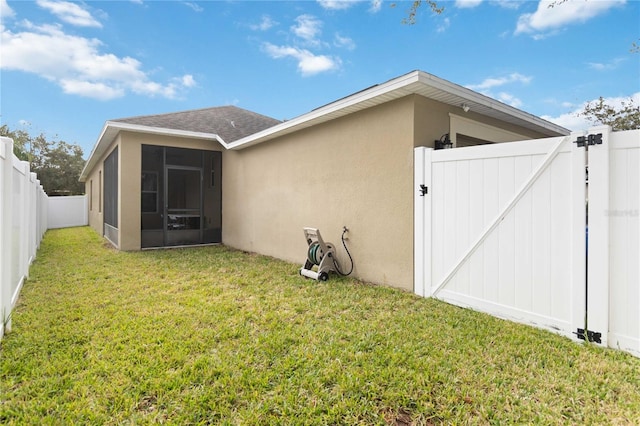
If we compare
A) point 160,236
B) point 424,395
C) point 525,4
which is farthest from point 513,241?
point 160,236

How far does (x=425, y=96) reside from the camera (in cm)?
456

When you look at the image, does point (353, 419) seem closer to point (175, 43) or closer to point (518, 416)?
point (518, 416)

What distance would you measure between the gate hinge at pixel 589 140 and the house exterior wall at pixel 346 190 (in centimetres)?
188

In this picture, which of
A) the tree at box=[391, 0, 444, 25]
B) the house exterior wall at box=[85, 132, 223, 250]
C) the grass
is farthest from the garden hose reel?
the house exterior wall at box=[85, 132, 223, 250]

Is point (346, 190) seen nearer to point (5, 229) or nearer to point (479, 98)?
point (479, 98)

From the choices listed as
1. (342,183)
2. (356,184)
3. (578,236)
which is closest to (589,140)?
(578,236)

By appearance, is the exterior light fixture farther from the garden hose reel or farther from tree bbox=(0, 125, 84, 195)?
tree bbox=(0, 125, 84, 195)

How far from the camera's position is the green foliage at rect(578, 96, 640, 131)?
14695 mm

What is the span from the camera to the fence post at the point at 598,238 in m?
2.85

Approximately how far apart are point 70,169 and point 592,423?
35.9 meters

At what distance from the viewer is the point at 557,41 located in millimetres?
8250

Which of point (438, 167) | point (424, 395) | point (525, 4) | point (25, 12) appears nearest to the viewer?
point (424, 395)

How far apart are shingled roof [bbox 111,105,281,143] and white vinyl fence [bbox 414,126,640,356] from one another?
22.0 ft

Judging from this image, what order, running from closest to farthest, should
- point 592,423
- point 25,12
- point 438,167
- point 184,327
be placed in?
1. point 592,423
2. point 184,327
3. point 438,167
4. point 25,12
